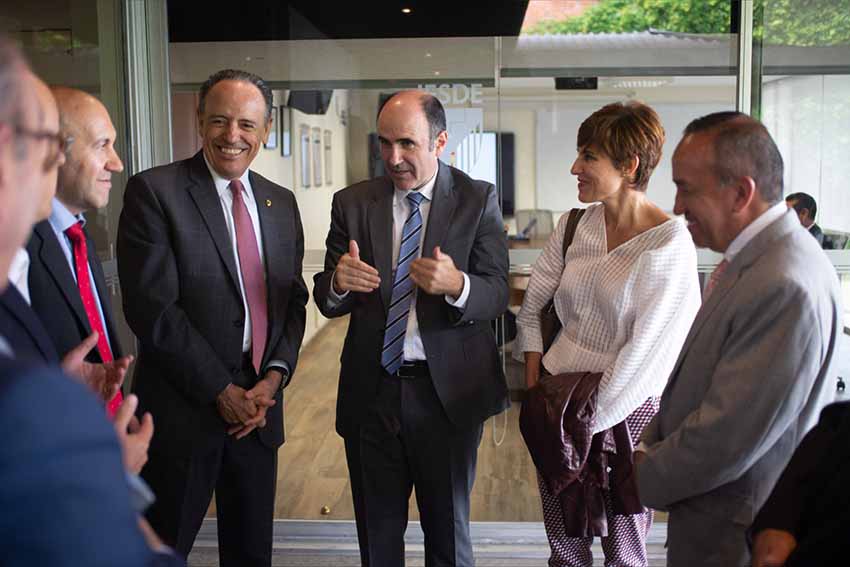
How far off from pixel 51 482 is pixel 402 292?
203cm

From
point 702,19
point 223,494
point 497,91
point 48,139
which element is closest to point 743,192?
point 48,139

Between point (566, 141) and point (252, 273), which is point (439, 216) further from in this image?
point (566, 141)

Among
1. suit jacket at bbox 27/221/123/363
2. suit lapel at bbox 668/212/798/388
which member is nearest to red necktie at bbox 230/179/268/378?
suit jacket at bbox 27/221/123/363

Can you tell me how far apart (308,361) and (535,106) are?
1.55 meters

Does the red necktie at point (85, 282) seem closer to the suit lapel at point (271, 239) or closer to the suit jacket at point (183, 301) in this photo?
the suit jacket at point (183, 301)

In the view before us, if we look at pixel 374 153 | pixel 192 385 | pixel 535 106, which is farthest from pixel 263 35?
pixel 192 385

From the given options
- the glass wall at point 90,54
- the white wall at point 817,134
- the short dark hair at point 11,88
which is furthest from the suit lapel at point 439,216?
the short dark hair at point 11,88

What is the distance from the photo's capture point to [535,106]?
387cm

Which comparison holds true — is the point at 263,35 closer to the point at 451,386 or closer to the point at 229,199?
the point at 229,199

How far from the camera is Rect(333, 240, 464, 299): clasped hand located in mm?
2605

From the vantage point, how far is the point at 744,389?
72.1 inches

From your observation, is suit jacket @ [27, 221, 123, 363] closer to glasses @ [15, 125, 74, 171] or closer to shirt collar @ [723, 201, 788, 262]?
glasses @ [15, 125, 74, 171]

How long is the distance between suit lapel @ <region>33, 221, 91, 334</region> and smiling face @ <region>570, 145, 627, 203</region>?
4.83ft

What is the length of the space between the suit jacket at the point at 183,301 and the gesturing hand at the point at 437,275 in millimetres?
Result: 534
